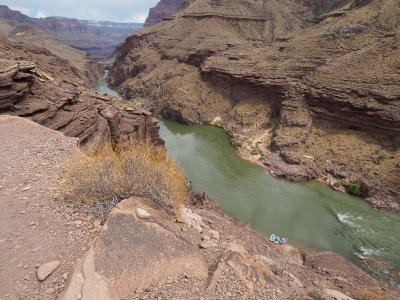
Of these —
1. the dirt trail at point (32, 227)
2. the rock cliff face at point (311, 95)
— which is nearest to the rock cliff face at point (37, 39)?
the rock cliff face at point (311, 95)

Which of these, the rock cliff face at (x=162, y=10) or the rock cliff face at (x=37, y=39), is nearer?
the rock cliff face at (x=37, y=39)

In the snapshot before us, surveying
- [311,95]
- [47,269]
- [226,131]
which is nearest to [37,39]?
[226,131]

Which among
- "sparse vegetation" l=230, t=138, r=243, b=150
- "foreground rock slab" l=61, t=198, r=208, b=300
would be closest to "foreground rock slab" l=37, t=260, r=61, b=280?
"foreground rock slab" l=61, t=198, r=208, b=300

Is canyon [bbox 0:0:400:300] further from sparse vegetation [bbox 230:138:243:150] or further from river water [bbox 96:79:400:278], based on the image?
river water [bbox 96:79:400:278]

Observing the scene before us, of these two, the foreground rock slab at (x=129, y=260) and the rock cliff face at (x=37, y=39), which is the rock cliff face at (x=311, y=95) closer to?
the foreground rock slab at (x=129, y=260)

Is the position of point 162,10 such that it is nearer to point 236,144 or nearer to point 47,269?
point 236,144
